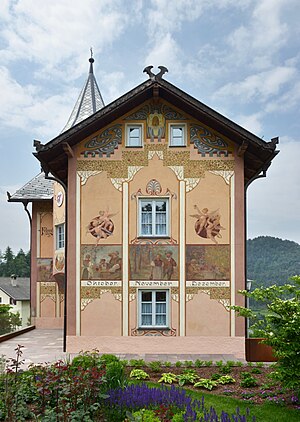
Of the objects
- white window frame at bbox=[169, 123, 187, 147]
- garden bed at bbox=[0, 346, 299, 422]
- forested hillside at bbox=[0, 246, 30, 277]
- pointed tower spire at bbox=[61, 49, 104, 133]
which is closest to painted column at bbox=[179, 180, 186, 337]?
white window frame at bbox=[169, 123, 187, 147]

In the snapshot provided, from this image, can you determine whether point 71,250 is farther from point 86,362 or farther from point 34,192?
point 34,192

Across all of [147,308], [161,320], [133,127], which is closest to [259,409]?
[161,320]

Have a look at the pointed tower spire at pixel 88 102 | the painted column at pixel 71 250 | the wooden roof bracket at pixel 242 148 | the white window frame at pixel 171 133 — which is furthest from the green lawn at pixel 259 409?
the pointed tower spire at pixel 88 102

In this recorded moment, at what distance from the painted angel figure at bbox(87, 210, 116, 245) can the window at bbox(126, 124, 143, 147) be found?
7.05 ft

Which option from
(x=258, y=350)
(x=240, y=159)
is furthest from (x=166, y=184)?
(x=258, y=350)

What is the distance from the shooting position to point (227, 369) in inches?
448

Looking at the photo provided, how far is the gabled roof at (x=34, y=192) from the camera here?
22328 mm

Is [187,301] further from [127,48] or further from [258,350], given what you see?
[127,48]

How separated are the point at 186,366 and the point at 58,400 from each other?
5.56m

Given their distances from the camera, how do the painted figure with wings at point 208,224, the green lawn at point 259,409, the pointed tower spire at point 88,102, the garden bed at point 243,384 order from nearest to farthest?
the green lawn at point 259,409, the garden bed at point 243,384, the painted figure with wings at point 208,224, the pointed tower spire at point 88,102

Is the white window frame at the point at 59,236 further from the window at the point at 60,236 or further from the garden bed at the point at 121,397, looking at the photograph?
the garden bed at the point at 121,397

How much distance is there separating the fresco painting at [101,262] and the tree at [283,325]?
6.36m

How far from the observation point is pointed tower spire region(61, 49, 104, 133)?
69.5 feet

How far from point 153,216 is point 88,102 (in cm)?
926
